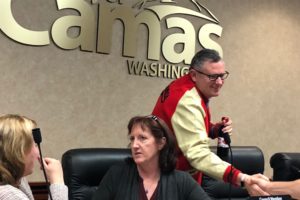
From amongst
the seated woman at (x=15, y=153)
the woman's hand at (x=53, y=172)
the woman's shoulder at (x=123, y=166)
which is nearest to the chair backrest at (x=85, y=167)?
the woman's shoulder at (x=123, y=166)

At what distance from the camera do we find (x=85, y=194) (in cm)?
239

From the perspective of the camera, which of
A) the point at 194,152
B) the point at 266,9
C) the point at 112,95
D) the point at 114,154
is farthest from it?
the point at 266,9

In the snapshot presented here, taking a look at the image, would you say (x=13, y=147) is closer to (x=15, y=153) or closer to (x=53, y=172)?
(x=15, y=153)

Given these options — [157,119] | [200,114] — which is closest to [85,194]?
[157,119]

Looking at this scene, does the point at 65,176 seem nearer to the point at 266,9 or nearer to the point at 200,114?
the point at 200,114

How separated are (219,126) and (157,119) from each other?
14.3 inches

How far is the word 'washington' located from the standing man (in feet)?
4.20

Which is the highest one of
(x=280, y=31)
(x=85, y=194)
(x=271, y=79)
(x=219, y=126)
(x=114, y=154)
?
(x=280, y=31)

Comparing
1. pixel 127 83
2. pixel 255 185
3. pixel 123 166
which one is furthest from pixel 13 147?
pixel 127 83

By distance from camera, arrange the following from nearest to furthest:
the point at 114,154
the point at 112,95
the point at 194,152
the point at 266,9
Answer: the point at 194,152 < the point at 114,154 < the point at 112,95 < the point at 266,9

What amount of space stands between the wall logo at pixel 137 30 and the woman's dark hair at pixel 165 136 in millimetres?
1327

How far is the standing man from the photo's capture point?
2.08 metres

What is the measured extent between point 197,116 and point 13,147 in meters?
0.91

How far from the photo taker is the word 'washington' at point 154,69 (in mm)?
3621
